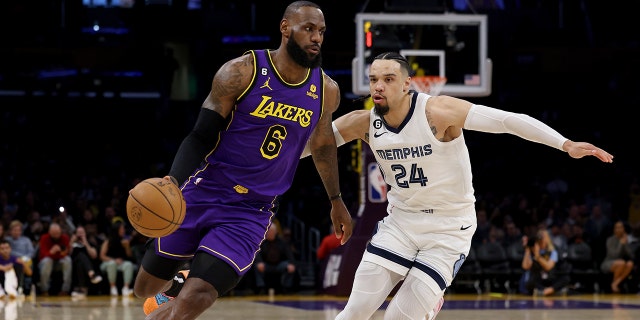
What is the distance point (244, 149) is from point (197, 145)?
0.34 m

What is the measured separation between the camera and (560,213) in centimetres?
2083

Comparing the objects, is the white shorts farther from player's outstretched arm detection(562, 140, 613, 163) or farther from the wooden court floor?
the wooden court floor

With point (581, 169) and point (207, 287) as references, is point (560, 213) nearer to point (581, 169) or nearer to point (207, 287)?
point (581, 169)

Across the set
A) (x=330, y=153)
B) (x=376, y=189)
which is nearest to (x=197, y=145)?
(x=330, y=153)

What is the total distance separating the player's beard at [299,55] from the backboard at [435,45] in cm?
845

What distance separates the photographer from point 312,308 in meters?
13.4

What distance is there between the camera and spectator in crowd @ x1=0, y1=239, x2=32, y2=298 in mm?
15380

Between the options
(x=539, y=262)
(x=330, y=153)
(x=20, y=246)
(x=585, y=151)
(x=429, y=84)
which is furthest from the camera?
(x=539, y=262)

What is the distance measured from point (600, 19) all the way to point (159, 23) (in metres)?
11.3

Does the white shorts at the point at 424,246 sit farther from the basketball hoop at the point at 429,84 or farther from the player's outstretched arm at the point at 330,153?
the basketball hoop at the point at 429,84

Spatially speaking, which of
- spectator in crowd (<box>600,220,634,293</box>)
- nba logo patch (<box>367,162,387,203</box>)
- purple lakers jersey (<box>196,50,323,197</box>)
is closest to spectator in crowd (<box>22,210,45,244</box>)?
nba logo patch (<box>367,162,387,203</box>)

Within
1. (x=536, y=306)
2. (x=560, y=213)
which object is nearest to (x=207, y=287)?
(x=536, y=306)

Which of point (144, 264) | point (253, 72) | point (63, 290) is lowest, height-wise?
point (63, 290)

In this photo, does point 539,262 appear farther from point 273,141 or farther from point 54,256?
point 273,141
